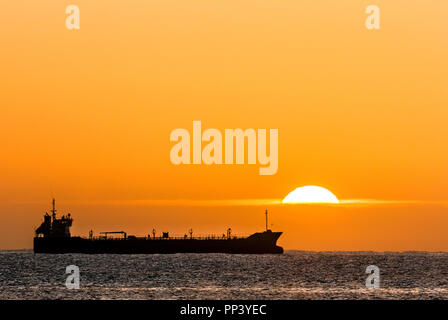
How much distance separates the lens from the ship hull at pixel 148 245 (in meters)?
196

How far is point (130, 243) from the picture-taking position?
19838 cm

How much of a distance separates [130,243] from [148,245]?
5.01 meters

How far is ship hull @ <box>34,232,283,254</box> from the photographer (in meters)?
196

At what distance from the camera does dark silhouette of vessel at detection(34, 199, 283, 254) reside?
196 metres

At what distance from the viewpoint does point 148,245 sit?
196 meters

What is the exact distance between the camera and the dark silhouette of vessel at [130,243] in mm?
195875
